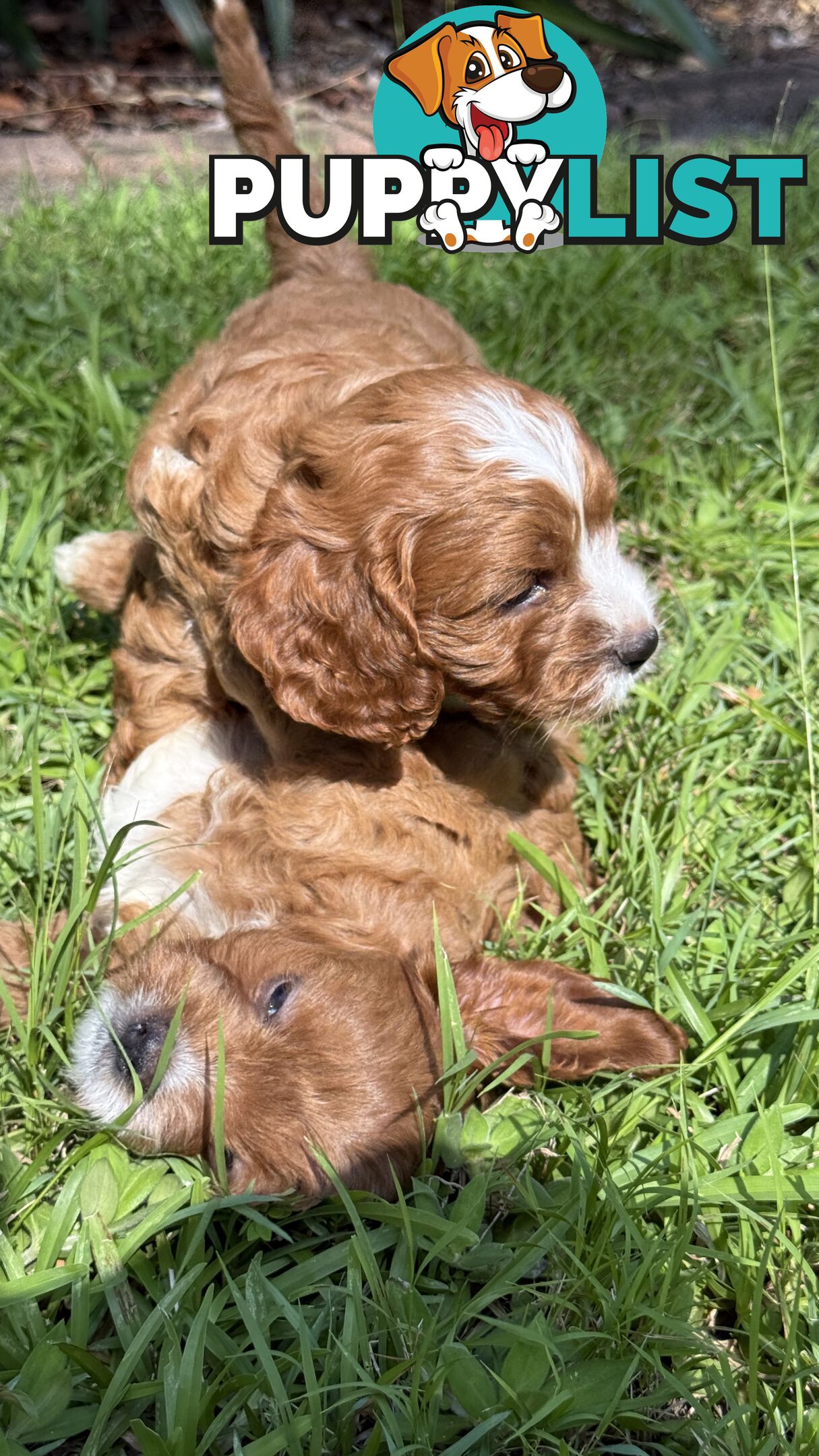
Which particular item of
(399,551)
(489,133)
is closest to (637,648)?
(399,551)

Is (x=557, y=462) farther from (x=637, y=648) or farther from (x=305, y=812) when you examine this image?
(x=305, y=812)

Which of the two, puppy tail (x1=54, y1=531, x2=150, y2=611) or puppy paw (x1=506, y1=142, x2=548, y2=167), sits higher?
puppy paw (x1=506, y1=142, x2=548, y2=167)

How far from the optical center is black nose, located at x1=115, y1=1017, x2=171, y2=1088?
228 centimetres

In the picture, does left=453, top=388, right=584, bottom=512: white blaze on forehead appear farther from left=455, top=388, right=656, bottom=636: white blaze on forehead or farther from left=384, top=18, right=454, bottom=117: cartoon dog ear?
left=384, top=18, right=454, bottom=117: cartoon dog ear

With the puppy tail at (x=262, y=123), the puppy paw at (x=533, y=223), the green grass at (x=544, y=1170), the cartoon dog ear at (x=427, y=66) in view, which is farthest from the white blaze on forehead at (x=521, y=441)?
the puppy paw at (x=533, y=223)

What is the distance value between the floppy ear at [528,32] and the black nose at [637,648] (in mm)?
2534

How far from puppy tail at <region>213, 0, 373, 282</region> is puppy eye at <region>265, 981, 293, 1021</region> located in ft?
7.98

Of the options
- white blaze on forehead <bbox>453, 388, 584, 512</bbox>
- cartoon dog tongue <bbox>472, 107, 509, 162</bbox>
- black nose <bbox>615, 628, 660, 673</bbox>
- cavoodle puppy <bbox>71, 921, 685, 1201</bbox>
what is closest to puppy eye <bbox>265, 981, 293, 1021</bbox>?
cavoodle puppy <bbox>71, 921, 685, 1201</bbox>

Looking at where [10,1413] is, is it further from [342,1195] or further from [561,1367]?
[561,1367]

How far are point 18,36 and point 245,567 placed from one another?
3.43 meters

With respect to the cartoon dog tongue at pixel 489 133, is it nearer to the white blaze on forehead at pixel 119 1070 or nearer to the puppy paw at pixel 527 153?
the puppy paw at pixel 527 153

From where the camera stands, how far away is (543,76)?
418 cm

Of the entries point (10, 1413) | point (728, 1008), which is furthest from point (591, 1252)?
point (10, 1413)

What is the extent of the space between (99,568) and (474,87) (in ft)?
6.82
